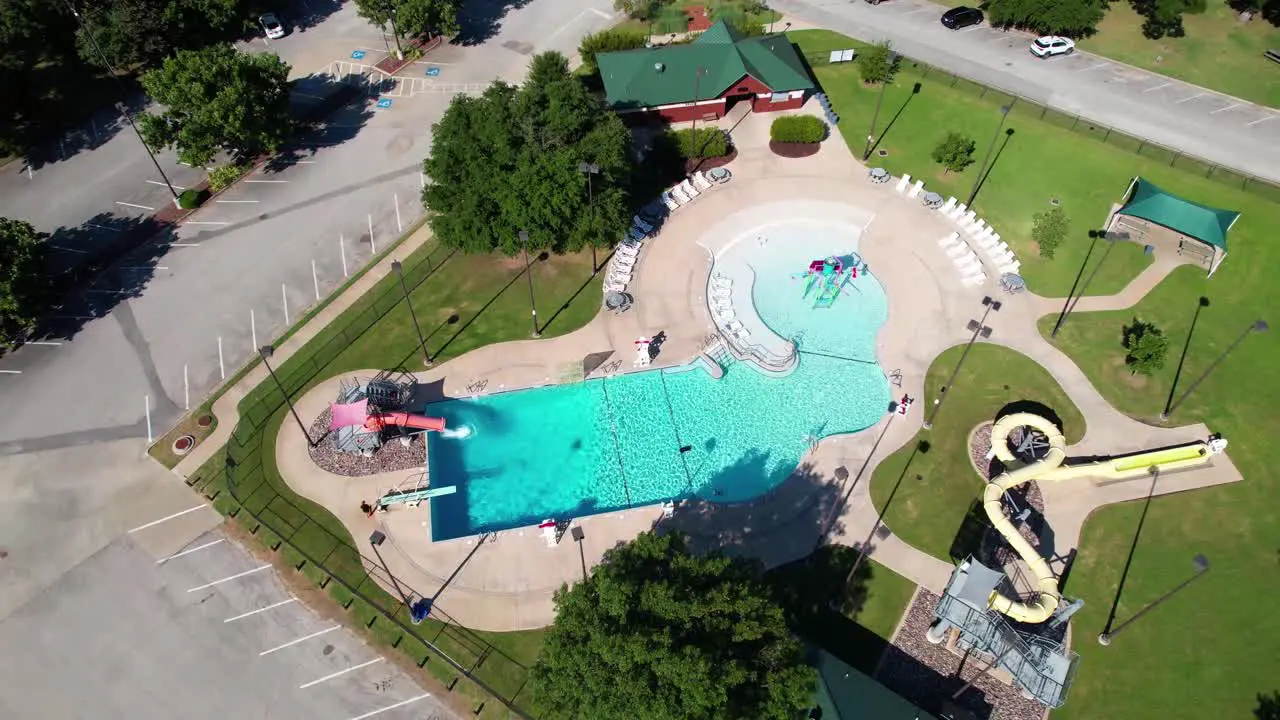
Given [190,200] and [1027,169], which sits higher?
[190,200]

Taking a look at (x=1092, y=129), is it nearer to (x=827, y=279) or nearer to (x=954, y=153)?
(x=954, y=153)

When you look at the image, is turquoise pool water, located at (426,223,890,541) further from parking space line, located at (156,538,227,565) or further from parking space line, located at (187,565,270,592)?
parking space line, located at (156,538,227,565)

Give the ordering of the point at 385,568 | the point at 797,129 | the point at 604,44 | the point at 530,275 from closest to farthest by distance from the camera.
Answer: the point at 385,568 < the point at 530,275 < the point at 797,129 < the point at 604,44

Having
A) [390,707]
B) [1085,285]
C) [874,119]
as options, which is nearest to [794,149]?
[874,119]

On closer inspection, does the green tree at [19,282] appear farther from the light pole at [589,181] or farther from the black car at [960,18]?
the black car at [960,18]

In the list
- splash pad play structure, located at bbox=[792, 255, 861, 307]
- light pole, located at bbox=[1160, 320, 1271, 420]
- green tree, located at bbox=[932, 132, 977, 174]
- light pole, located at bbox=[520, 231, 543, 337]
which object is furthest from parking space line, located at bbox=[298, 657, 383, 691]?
green tree, located at bbox=[932, 132, 977, 174]

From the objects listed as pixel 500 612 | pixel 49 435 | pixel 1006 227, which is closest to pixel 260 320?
pixel 49 435
